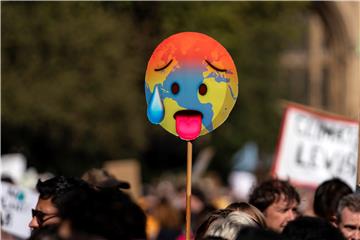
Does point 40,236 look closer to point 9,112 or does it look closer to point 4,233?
point 4,233

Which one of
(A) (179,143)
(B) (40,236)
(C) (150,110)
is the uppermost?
(C) (150,110)

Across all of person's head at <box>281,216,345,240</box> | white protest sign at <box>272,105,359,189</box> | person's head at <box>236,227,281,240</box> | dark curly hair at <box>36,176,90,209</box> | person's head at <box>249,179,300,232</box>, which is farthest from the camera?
white protest sign at <box>272,105,359,189</box>

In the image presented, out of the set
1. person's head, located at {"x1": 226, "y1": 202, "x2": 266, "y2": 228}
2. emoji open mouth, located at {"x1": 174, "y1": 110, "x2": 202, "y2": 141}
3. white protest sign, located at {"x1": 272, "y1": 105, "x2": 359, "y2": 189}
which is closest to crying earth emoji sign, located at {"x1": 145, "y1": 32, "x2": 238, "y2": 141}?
→ emoji open mouth, located at {"x1": 174, "y1": 110, "x2": 202, "y2": 141}

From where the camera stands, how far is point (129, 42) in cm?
1944

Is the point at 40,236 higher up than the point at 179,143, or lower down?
higher up

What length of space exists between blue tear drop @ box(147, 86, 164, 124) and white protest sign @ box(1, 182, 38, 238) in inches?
106

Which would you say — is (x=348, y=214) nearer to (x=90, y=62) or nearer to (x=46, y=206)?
(x=46, y=206)

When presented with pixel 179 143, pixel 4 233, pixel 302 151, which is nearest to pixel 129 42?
pixel 302 151

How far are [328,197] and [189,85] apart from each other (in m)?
1.73

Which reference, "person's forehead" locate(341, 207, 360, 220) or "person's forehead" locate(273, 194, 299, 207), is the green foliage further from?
"person's forehead" locate(341, 207, 360, 220)

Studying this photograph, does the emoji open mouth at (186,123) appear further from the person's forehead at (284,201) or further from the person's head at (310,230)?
the person's head at (310,230)

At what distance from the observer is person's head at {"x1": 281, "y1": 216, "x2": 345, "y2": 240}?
3910 millimetres

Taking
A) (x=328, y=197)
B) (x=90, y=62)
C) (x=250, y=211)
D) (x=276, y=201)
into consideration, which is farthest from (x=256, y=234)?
(x=90, y=62)

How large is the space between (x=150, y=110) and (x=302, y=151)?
15.1 ft
